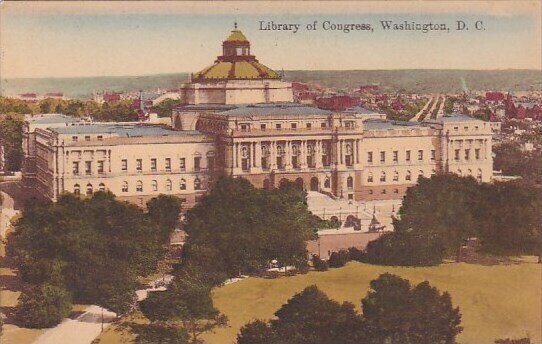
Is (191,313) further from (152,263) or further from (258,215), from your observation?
(258,215)

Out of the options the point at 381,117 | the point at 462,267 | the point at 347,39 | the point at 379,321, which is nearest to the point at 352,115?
the point at 381,117

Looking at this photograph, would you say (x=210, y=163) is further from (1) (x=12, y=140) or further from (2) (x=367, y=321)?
(2) (x=367, y=321)

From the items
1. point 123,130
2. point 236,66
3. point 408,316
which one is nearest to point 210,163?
point 123,130

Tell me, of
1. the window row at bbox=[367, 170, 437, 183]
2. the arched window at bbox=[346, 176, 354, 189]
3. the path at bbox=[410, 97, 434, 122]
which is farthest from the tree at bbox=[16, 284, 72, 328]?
the path at bbox=[410, 97, 434, 122]

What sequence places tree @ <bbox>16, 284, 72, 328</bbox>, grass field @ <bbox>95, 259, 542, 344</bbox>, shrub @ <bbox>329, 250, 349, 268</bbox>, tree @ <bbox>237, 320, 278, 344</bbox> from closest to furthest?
tree @ <bbox>237, 320, 278, 344</bbox>
tree @ <bbox>16, 284, 72, 328</bbox>
grass field @ <bbox>95, 259, 542, 344</bbox>
shrub @ <bbox>329, 250, 349, 268</bbox>

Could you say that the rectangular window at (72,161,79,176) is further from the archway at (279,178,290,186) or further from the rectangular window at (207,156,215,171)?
the archway at (279,178,290,186)
